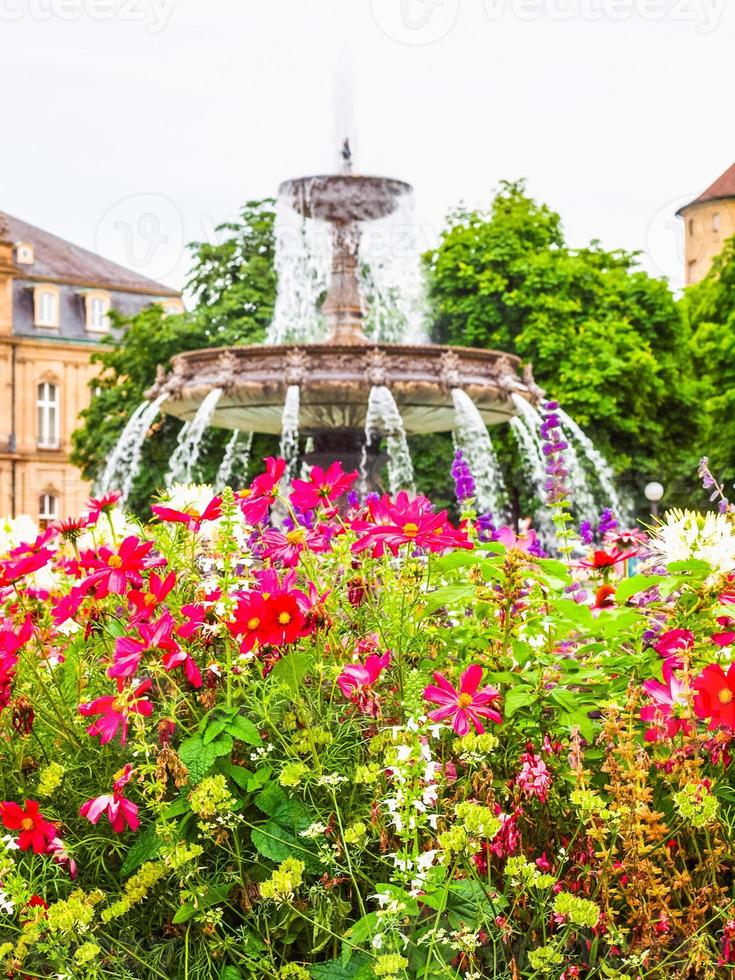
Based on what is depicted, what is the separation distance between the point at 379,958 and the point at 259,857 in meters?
0.58

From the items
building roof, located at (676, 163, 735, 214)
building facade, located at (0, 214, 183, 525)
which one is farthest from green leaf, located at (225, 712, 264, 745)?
building roof, located at (676, 163, 735, 214)

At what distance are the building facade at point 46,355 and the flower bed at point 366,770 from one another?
57055 millimetres

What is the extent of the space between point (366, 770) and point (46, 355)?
60882 millimetres

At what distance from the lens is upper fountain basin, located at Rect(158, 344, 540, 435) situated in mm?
12461

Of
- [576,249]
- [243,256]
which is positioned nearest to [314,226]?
[243,256]

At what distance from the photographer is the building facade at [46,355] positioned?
60.4m

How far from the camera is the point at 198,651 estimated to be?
3.17 metres

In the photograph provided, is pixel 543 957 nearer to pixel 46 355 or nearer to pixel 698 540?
pixel 698 540

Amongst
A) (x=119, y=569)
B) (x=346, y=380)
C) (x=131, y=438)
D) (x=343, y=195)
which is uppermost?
(x=343, y=195)

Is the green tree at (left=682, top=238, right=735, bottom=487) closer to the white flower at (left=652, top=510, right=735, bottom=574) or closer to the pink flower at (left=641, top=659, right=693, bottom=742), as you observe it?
the white flower at (left=652, top=510, right=735, bottom=574)

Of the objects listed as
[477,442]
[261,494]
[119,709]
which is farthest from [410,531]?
[477,442]

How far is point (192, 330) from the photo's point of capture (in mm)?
30297

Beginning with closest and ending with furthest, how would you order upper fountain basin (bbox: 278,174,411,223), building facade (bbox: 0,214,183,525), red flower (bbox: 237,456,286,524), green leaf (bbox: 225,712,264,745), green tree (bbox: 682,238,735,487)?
1. green leaf (bbox: 225,712,264,745)
2. red flower (bbox: 237,456,286,524)
3. upper fountain basin (bbox: 278,174,411,223)
4. green tree (bbox: 682,238,735,487)
5. building facade (bbox: 0,214,183,525)

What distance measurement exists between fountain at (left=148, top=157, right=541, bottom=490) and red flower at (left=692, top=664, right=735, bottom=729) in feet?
32.2
